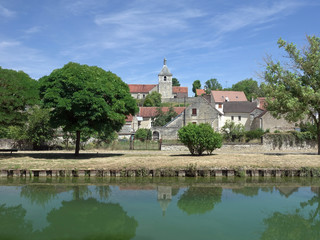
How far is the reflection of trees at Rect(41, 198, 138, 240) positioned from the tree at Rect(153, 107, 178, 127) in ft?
127

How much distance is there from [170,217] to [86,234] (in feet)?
9.51

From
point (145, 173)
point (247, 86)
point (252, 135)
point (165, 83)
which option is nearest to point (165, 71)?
point (165, 83)

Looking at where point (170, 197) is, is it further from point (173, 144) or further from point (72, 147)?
point (72, 147)

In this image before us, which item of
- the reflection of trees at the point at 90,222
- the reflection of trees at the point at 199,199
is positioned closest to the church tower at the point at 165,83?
the reflection of trees at the point at 199,199

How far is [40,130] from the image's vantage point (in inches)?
1156

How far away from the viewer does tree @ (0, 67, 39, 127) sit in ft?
65.9

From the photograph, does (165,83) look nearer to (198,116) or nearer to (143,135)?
(198,116)

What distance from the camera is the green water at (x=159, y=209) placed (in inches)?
336

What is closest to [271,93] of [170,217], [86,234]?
[170,217]

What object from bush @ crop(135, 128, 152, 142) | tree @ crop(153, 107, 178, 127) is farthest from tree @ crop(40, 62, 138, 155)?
tree @ crop(153, 107, 178, 127)

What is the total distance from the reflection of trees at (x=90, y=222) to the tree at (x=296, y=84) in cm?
1651

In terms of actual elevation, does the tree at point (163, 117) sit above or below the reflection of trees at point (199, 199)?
above

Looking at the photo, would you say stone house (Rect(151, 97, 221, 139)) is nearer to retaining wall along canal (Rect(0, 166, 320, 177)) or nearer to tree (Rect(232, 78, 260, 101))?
retaining wall along canal (Rect(0, 166, 320, 177))

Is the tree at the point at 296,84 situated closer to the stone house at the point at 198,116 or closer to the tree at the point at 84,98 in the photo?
the tree at the point at 84,98
